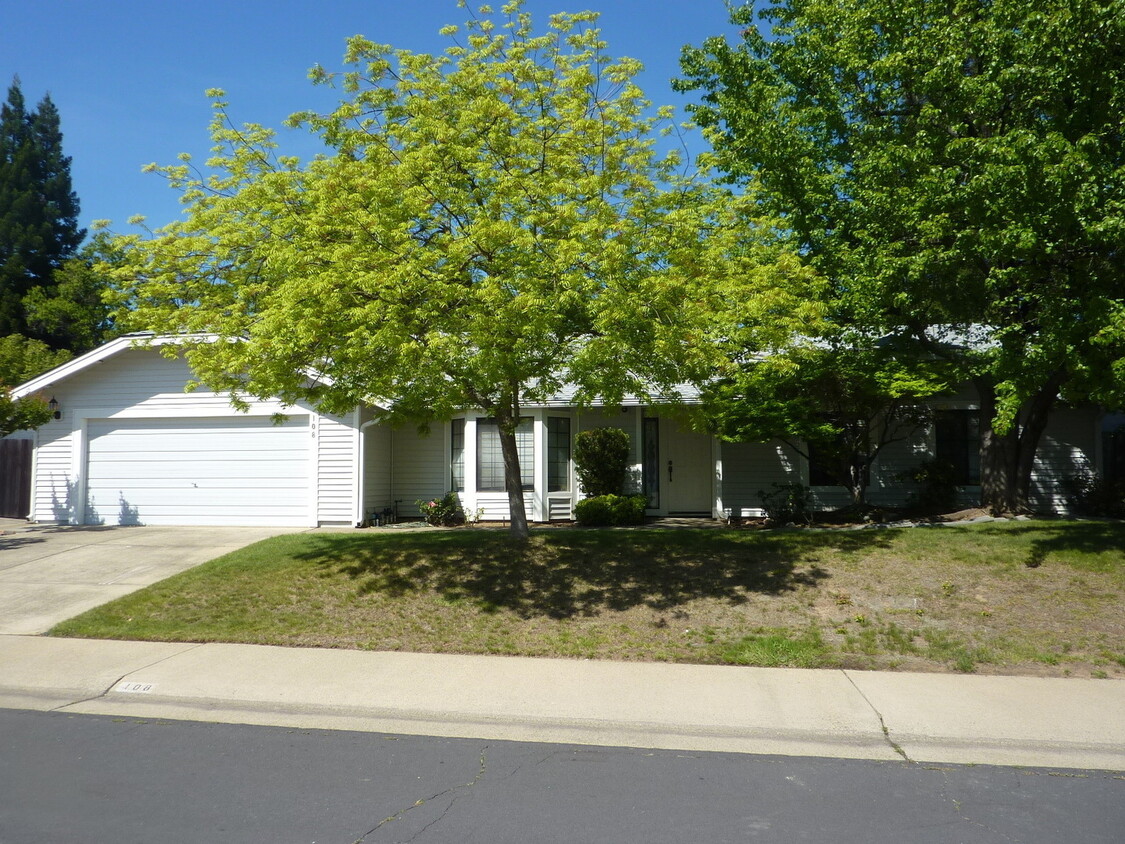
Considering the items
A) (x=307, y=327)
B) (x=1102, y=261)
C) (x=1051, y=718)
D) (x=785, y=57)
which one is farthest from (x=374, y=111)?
(x=1051, y=718)

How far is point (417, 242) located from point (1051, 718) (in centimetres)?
764

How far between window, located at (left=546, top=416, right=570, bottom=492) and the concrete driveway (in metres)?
5.03

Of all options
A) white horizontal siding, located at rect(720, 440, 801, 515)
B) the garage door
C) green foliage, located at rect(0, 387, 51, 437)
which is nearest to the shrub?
white horizontal siding, located at rect(720, 440, 801, 515)

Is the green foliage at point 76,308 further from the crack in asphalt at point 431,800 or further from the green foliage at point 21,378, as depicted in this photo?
the crack in asphalt at point 431,800

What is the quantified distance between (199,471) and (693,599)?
35.4ft

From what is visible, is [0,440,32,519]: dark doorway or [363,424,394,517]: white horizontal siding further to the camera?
[0,440,32,519]: dark doorway

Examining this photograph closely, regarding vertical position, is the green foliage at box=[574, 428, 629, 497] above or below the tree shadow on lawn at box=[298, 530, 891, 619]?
above

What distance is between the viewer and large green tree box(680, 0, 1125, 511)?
9.71 m

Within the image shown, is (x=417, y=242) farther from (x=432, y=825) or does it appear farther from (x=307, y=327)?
(x=432, y=825)

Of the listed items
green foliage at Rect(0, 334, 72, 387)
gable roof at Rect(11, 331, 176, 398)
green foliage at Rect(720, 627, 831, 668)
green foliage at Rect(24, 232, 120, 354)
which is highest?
green foliage at Rect(24, 232, 120, 354)

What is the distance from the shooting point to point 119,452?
1702cm

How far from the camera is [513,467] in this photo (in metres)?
12.2

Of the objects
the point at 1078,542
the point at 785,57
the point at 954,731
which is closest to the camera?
the point at 954,731

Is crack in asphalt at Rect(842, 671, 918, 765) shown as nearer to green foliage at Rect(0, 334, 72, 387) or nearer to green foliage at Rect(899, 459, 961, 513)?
green foliage at Rect(899, 459, 961, 513)
